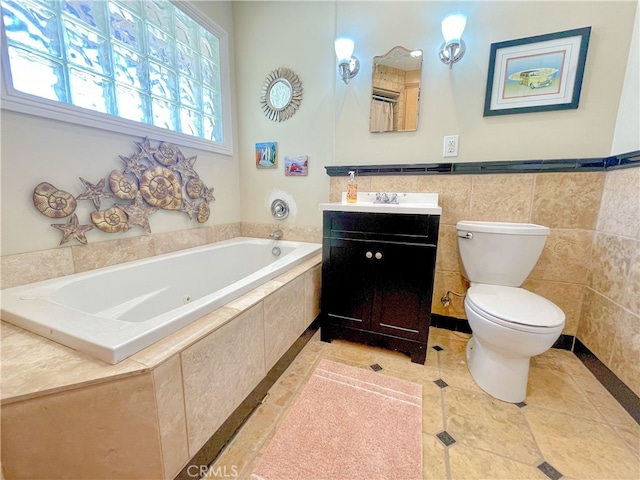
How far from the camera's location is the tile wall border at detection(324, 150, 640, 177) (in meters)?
1.30

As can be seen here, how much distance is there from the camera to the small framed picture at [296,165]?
6.68ft

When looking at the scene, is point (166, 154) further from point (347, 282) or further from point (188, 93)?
point (347, 282)

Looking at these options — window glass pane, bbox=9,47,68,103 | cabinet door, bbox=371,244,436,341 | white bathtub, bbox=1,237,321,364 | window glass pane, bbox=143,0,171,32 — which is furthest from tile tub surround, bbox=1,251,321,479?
window glass pane, bbox=143,0,171,32

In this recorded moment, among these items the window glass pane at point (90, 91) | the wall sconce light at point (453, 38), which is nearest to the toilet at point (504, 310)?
the wall sconce light at point (453, 38)

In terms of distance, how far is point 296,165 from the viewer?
2.06 metres

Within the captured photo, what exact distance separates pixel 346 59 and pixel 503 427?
215 centimetres

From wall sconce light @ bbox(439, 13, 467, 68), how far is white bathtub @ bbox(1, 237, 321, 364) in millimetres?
1419

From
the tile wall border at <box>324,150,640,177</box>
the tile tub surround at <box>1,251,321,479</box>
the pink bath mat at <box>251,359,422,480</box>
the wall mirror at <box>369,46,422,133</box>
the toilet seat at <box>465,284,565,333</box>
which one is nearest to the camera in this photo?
the tile tub surround at <box>1,251,321,479</box>

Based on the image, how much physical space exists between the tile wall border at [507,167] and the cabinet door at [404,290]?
0.62m

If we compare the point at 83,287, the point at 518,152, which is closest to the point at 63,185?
the point at 83,287

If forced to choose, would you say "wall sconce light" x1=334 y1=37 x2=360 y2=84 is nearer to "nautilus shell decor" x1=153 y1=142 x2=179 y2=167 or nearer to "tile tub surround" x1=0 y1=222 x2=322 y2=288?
"tile tub surround" x1=0 y1=222 x2=322 y2=288

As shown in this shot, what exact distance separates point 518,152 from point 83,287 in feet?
7.88

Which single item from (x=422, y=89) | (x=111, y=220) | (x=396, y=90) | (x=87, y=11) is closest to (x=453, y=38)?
(x=422, y=89)

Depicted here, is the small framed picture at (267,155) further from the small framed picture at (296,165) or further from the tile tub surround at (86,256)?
the tile tub surround at (86,256)
